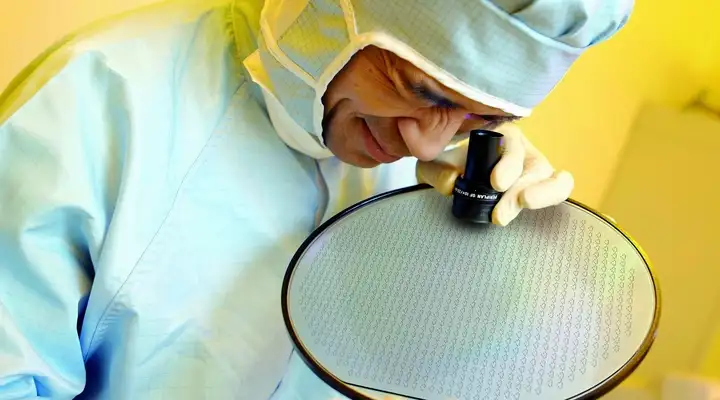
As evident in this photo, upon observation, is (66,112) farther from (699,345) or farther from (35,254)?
(699,345)

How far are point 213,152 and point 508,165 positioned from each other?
0.31 m

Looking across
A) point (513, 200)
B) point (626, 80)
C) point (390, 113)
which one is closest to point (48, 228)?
point (390, 113)

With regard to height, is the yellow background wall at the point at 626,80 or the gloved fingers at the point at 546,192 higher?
the gloved fingers at the point at 546,192

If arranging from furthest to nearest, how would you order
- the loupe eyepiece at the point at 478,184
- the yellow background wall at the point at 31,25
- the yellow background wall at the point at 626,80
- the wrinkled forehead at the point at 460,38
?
1. the yellow background wall at the point at 626,80
2. the yellow background wall at the point at 31,25
3. the loupe eyepiece at the point at 478,184
4. the wrinkled forehead at the point at 460,38

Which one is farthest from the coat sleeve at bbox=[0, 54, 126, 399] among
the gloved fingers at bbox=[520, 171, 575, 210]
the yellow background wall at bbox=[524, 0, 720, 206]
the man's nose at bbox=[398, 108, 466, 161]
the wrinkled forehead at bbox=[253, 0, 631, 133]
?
the yellow background wall at bbox=[524, 0, 720, 206]

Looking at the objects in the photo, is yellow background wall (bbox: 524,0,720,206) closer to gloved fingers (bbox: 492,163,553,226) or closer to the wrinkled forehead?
gloved fingers (bbox: 492,163,553,226)

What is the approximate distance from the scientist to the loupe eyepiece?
14 millimetres

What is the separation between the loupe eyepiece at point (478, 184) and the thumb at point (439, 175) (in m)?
0.02

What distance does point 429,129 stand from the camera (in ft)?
2.26

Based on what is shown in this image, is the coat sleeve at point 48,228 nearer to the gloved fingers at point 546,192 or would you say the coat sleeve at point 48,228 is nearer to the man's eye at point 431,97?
the man's eye at point 431,97

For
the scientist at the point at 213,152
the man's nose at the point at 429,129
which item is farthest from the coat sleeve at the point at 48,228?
the man's nose at the point at 429,129

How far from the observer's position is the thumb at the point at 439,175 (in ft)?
2.36

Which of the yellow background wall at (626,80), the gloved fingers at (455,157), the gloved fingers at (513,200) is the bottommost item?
the yellow background wall at (626,80)

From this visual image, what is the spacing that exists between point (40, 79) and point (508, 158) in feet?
1.54
